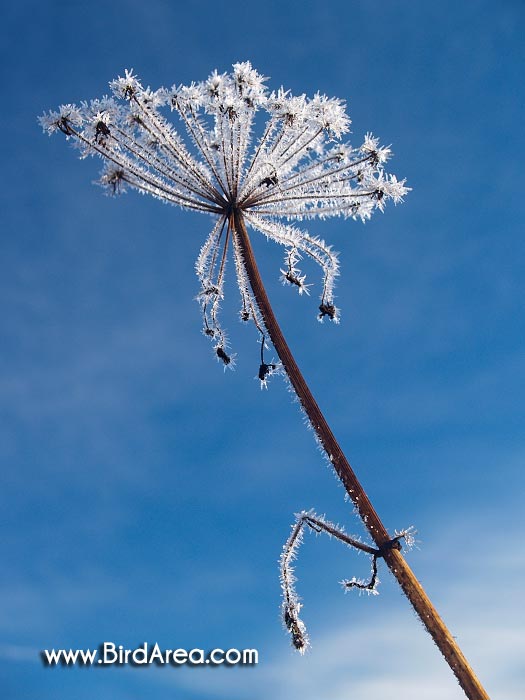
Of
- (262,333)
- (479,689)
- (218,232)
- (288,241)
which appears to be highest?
(218,232)

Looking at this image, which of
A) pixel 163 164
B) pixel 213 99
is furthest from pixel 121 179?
pixel 213 99

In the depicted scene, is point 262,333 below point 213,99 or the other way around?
below

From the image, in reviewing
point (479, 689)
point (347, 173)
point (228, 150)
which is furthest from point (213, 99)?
point (479, 689)

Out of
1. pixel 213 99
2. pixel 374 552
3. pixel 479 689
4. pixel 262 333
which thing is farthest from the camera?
pixel 213 99

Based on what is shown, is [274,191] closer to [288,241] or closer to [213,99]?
[288,241]

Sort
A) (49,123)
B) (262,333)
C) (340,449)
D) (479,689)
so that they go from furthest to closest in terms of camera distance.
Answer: (49,123) < (262,333) < (340,449) < (479,689)

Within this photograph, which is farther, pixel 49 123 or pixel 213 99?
pixel 213 99
